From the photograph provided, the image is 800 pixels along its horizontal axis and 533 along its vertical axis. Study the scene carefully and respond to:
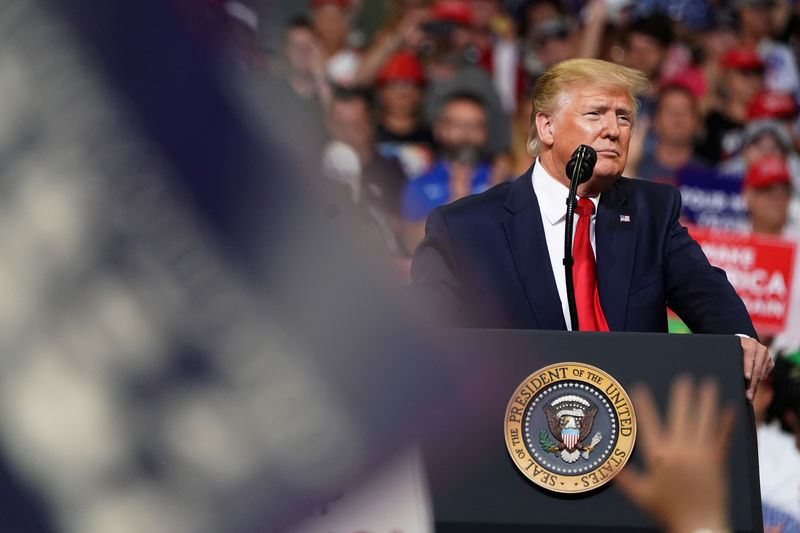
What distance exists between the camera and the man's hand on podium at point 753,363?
1429mm

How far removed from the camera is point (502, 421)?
135cm

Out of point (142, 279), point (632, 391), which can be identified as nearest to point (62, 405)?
point (142, 279)

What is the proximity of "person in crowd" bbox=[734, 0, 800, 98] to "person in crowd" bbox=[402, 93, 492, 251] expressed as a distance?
1.51m

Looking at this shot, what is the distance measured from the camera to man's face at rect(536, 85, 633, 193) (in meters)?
1.83

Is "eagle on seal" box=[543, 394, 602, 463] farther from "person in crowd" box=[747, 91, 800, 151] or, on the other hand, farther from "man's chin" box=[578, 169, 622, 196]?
"person in crowd" box=[747, 91, 800, 151]

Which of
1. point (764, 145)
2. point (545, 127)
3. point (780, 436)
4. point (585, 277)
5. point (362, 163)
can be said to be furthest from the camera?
point (764, 145)

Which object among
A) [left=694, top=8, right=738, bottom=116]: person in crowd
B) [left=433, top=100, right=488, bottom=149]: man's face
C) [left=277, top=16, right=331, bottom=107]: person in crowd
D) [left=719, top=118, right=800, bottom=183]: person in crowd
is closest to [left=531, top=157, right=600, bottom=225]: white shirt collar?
[left=277, top=16, right=331, bottom=107]: person in crowd

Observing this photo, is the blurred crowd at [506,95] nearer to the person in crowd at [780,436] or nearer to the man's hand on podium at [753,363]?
the person in crowd at [780,436]

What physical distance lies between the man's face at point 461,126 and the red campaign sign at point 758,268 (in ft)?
3.05

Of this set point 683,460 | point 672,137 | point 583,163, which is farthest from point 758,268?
point 683,460

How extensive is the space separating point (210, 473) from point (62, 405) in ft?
0.56

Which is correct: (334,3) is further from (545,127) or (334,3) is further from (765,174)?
(545,127)

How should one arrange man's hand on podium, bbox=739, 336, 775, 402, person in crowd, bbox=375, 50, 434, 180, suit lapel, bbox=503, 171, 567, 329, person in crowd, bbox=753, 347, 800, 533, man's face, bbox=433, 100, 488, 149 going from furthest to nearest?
man's face, bbox=433, 100, 488, 149
person in crowd, bbox=375, 50, 434, 180
person in crowd, bbox=753, 347, 800, 533
suit lapel, bbox=503, 171, 567, 329
man's hand on podium, bbox=739, 336, 775, 402

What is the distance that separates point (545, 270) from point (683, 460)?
486mm
